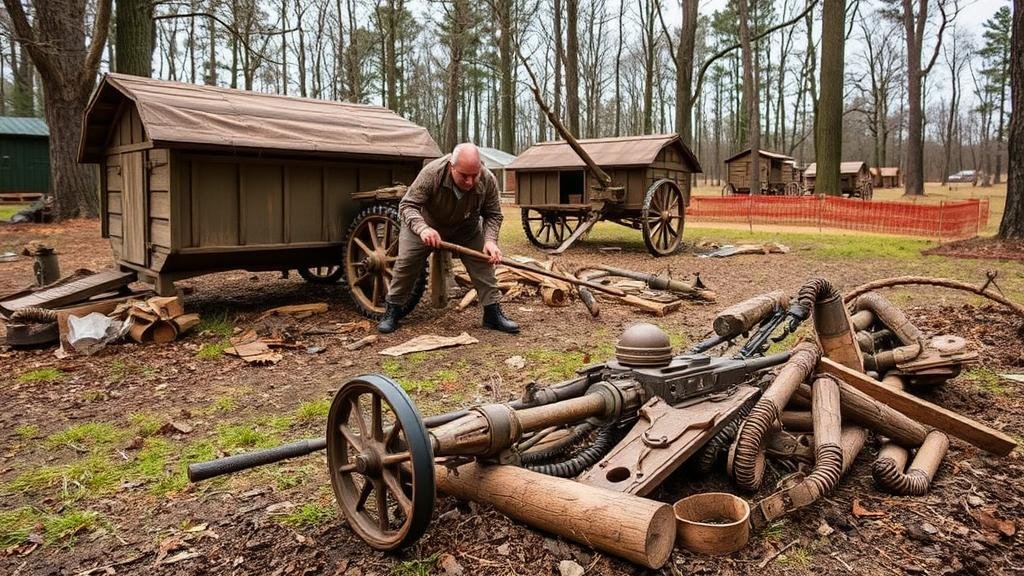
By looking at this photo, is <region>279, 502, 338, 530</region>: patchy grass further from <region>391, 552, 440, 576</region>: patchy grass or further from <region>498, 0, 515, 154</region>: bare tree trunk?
<region>498, 0, 515, 154</region>: bare tree trunk

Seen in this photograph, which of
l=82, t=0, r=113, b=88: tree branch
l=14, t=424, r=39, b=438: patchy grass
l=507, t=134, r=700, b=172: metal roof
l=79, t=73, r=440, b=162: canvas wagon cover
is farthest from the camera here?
l=507, t=134, r=700, b=172: metal roof

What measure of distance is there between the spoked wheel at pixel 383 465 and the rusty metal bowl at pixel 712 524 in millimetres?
861

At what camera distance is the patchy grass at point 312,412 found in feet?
12.8

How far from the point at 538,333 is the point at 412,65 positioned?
36.5m

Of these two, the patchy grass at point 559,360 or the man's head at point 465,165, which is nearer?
the patchy grass at point 559,360

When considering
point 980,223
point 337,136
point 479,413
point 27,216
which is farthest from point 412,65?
point 479,413

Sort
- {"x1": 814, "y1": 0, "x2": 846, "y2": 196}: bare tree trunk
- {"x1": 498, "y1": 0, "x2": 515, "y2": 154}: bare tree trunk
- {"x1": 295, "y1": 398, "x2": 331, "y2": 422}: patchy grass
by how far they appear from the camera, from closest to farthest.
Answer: {"x1": 295, "y1": 398, "x2": 331, "y2": 422}: patchy grass < {"x1": 814, "y1": 0, "x2": 846, "y2": 196}: bare tree trunk < {"x1": 498, "y1": 0, "x2": 515, "y2": 154}: bare tree trunk

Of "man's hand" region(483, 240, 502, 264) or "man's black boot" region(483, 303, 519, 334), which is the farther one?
"man's black boot" region(483, 303, 519, 334)

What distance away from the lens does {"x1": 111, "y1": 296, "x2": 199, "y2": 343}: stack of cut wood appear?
567 centimetres

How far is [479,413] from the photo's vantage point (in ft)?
7.83

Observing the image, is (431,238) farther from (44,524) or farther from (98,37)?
(98,37)

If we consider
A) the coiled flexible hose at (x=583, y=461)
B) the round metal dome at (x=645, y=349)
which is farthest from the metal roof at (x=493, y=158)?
the coiled flexible hose at (x=583, y=461)

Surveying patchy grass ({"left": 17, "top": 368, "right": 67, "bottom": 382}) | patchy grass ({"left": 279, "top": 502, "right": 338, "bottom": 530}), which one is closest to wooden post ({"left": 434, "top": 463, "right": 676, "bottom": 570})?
patchy grass ({"left": 279, "top": 502, "right": 338, "bottom": 530})

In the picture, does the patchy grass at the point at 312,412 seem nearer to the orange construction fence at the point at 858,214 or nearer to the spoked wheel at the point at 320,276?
the spoked wheel at the point at 320,276
